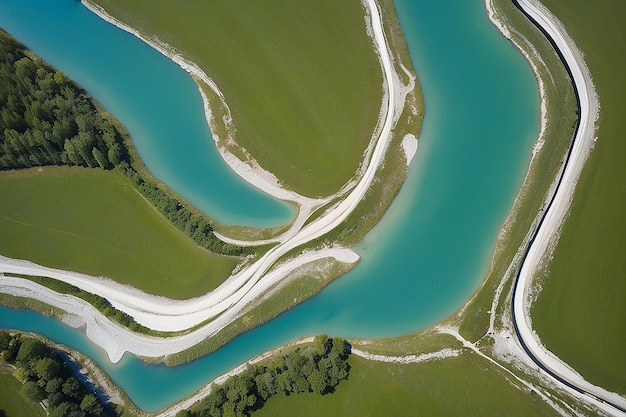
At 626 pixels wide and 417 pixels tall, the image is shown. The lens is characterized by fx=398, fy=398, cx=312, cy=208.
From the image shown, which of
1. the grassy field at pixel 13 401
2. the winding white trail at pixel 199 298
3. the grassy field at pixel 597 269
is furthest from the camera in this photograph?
the winding white trail at pixel 199 298

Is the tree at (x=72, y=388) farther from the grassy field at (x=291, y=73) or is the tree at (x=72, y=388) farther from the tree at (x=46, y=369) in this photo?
the grassy field at (x=291, y=73)

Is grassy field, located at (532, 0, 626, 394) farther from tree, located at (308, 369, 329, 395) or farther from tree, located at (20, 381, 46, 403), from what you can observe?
tree, located at (20, 381, 46, 403)

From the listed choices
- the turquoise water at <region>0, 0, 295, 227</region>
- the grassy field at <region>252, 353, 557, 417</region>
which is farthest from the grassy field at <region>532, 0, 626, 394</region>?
the turquoise water at <region>0, 0, 295, 227</region>

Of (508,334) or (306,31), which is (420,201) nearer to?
(508,334)

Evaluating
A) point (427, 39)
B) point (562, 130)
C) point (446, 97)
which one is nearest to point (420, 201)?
point (446, 97)

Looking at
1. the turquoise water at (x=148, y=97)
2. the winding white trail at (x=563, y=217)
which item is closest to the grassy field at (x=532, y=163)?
the winding white trail at (x=563, y=217)

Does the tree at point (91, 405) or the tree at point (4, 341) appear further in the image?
the tree at point (4, 341)
